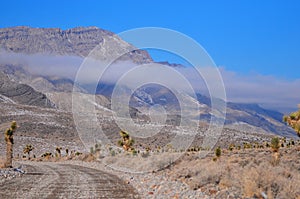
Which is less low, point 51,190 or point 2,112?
point 2,112

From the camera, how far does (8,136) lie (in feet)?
121

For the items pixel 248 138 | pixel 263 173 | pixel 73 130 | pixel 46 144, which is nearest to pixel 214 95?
pixel 263 173

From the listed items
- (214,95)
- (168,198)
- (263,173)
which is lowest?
(168,198)

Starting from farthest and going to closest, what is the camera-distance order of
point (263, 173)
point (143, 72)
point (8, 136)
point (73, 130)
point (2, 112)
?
point (2, 112)
point (73, 130)
point (8, 136)
point (143, 72)
point (263, 173)

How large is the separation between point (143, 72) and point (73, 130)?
84649 millimetres

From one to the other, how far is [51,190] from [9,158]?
17107 millimetres

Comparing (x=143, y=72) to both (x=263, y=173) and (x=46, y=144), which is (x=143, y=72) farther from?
(x=46, y=144)

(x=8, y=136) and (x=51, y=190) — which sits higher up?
(x=8, y=136)

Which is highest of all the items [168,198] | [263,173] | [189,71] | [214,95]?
[189,71]

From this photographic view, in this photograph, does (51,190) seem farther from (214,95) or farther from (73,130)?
(73,130)

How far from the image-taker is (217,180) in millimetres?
17250

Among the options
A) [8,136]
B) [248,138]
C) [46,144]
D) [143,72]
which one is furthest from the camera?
[248,138]

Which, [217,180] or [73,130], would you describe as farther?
[73,130]

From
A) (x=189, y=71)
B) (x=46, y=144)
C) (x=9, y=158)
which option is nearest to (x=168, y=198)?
(x=189, y=71)
